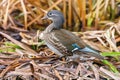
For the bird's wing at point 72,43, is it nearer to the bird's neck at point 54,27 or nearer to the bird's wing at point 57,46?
the bird's wing at point 57,46

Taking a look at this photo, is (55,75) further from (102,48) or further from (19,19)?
(19,19)

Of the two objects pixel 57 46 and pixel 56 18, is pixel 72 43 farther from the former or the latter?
pixel 56 18

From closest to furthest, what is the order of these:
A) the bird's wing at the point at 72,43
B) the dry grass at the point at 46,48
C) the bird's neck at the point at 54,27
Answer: the dry grass at the point at 46,48, the bird's wing at the point at 72,43, the bird's neck at the point at 54,27

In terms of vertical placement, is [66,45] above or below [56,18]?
below

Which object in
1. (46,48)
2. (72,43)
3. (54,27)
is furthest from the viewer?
(46,48)

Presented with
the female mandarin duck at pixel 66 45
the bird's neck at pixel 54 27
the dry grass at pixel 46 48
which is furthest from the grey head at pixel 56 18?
the dry grass at pixel 46 48

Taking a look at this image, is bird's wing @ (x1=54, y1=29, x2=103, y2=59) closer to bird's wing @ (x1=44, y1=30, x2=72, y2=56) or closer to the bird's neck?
bird's wing @ (x1=44, y1=30, x2=72, y2=56)

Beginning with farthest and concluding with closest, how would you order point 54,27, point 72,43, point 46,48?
point 46,48 < point 54,27 < point 72,43

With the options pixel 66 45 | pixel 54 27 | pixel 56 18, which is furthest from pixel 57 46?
pixel 56 18

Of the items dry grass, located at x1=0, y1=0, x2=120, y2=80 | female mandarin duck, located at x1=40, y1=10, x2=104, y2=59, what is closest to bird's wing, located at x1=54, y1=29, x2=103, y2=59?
female mandarin duck, located at x1=40, y1=10, x2=104, y2=59

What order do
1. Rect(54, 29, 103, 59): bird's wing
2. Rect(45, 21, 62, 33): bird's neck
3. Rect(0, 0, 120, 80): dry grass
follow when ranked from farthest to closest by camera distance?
1. Rect(45, 21, 62, 33): bird's neck
2. Rect(54, 29, 103, 59): bird's wing
3. Rect(0, 0, 120, 80): dry grass

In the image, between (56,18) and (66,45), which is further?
(56,18)

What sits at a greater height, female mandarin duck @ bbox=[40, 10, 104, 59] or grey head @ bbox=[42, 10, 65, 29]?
grey head @ bbox=[42, 10, 65, 29]

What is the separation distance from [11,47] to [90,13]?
1.47m
